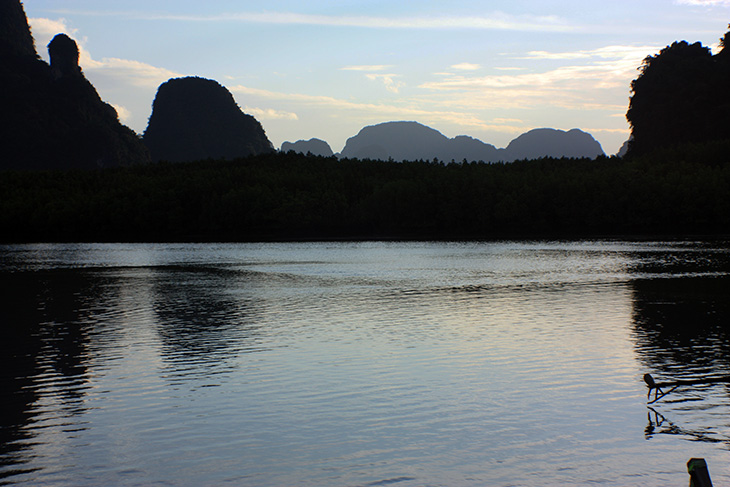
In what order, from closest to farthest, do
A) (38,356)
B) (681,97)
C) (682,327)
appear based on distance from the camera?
(38,356), (682,327), (681,97)

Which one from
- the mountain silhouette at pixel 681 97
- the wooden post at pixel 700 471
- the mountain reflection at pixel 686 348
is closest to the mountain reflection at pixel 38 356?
the wooden post at pixel 700 471

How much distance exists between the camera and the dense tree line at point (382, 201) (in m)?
120

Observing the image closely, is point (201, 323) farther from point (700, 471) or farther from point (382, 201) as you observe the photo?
point (382, 201)

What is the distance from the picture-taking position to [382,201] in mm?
139125

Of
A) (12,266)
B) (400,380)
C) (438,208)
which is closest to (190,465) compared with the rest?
(400,380)

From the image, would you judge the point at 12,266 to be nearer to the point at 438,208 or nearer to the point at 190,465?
the point at 190,465

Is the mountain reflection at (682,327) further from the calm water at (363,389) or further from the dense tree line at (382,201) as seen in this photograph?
the dense tree line at (382,201)

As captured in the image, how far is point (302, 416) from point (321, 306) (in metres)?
18.7

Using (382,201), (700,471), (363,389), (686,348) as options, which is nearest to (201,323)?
(363,389)

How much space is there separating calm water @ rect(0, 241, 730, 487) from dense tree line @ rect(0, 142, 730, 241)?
8825 cm

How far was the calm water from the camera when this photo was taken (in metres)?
11.0

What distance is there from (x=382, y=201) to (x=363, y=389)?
124m

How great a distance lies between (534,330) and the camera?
24.5m

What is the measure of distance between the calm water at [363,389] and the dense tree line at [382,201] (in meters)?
88.2
